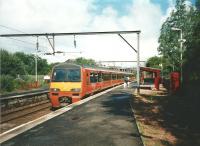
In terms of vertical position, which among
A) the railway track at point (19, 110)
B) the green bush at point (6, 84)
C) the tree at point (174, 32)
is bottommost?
the railway track at point (19, 110)

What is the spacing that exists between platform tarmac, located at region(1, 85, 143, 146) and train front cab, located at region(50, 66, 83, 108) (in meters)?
5.67

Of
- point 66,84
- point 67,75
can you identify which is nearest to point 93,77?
point 67,75

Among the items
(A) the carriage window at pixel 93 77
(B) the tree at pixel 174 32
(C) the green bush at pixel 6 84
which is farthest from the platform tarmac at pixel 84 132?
(B) the tree at pixel 174 32

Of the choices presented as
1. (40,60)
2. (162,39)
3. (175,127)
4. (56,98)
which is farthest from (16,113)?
(40,60)

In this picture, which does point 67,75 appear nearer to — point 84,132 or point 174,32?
point 84,132

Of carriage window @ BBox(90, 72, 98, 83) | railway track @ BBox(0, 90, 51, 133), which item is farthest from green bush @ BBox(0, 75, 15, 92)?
carriage window @ BBox(90, 72, 98, 83)

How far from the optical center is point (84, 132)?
35.6 feet

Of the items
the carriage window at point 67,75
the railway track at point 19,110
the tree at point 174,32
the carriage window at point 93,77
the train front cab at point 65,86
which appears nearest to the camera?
the railway track at point 19,110

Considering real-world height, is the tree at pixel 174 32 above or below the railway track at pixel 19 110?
above

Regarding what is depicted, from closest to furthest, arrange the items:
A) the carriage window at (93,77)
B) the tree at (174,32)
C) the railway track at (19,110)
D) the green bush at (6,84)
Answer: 1. the railway track at (19,110)
2. the carriage window at (93,77)
3. the green bush at (6,84)
4. the tree at (174,32)

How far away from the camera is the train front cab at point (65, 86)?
2059 cm

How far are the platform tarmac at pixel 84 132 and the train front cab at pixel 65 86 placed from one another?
5.67m

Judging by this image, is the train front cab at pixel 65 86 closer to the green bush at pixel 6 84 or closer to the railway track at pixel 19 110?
the railway track at pixel 19 110

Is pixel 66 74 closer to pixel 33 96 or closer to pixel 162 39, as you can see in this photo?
pixel 33 96
